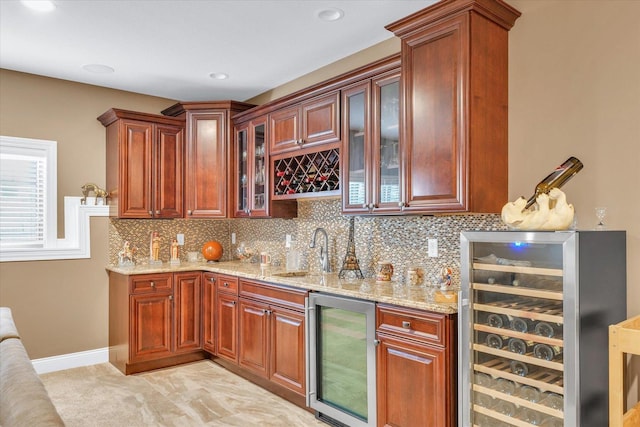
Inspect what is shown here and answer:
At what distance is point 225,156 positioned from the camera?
468cm

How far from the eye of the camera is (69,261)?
4.40 metres

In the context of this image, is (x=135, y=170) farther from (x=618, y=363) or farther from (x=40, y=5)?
(x=618, y=363)

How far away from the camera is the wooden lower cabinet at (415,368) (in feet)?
7.73

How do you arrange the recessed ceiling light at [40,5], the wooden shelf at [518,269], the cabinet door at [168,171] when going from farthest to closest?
the cabinet door at [168,171], the recessed ceiling light at [40,5], the wooden shelf at [518,269]

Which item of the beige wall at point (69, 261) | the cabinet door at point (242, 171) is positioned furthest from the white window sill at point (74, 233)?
the cabinet door at point (242, 171)

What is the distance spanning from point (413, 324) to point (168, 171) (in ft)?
10.4

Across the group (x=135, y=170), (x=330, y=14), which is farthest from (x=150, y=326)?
(x=330, y=14)

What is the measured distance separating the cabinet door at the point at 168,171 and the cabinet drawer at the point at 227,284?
95 centimetres

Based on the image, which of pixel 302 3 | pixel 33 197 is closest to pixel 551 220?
pixel 302 3

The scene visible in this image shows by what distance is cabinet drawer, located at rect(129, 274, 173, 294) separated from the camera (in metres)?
4.14

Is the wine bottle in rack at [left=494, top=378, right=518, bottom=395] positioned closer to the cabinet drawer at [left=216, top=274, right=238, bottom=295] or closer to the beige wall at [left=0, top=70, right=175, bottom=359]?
the cabinet drawer at [left=216, top=274, right=238, bottom=295]

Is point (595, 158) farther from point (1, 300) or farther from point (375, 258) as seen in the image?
point (1, 300)

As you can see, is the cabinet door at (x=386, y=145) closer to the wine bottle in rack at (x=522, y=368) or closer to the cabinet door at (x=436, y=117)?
the cabinet door at (x=436, y=117)

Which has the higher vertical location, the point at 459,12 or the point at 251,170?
the point at 459,12
